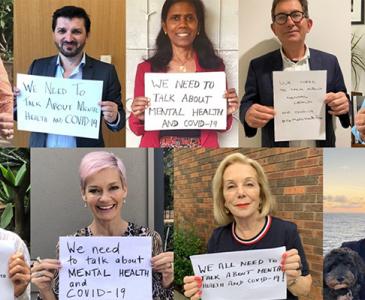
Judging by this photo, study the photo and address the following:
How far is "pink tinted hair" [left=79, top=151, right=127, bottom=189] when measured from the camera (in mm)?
1517

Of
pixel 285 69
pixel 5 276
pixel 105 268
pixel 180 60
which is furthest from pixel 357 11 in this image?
pixel 5 276

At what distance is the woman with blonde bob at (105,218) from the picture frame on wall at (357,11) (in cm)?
82

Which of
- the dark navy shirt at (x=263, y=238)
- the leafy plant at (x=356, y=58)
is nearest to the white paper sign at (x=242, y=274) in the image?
the dark navy shirt at (x=263, y=238)

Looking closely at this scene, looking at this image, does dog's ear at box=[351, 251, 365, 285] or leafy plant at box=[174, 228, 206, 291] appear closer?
leafy plant at box=[174, 228, 206, 291]

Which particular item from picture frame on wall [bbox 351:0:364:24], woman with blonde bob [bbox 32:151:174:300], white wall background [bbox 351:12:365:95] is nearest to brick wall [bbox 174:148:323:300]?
woman with blonde bob [bbox 32:151:174:300]

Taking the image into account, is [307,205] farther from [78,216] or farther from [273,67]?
[78,216]

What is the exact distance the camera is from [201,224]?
5.13 ft

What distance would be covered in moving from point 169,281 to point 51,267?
333 mm

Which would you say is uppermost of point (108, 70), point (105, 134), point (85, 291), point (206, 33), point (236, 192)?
point (206, 33)

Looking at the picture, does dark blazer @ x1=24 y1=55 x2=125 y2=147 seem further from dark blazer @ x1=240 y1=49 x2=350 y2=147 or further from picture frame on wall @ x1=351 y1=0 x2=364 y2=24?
picture frame on wall @ x1=351 y1=0 x2=364 y2=24

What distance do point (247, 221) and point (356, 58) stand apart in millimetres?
592

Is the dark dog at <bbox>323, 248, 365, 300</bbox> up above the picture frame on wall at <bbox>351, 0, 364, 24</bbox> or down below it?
below

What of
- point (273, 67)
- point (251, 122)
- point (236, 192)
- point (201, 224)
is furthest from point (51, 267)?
point (273, 67)

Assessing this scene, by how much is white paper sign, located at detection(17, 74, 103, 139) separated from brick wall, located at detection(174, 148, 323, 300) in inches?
11.1
